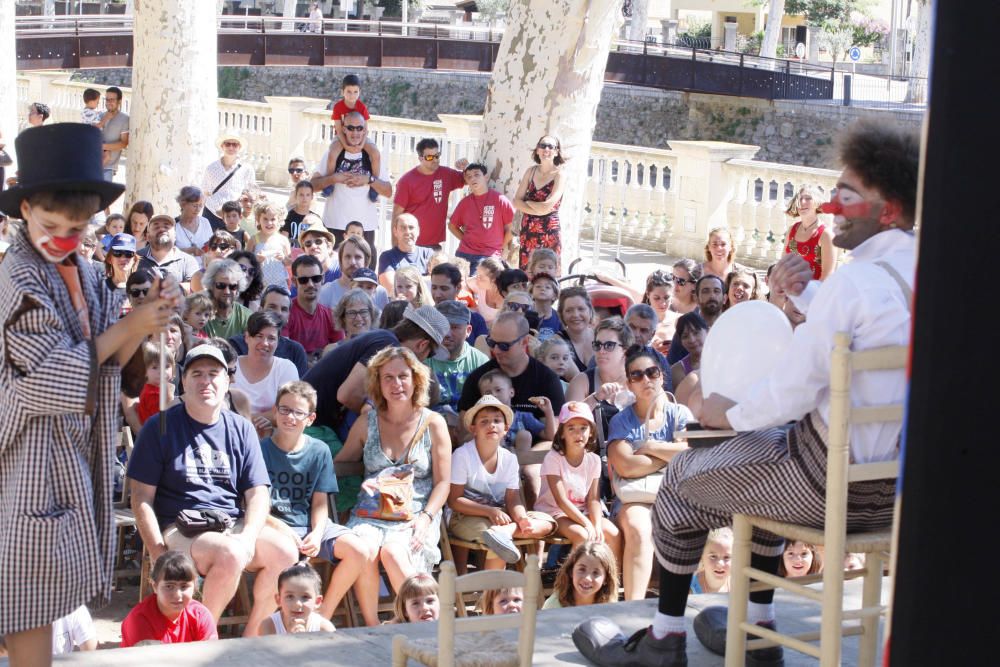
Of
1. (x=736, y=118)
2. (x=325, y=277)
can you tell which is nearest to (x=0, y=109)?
(x=325, y=277)

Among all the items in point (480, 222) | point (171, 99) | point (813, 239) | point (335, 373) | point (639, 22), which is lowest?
point (335, 373)

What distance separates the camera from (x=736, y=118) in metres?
37.5

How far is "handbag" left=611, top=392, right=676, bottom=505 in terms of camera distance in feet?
21.9

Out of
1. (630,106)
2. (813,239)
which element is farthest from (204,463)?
(630,106)

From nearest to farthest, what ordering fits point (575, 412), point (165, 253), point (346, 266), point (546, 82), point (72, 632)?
1. point (72, 632)
2. point (575, 412)
3. point (346, 266)
4. point (165, 253)
5. point (546, 82)

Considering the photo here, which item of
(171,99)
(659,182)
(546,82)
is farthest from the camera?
(659,182)

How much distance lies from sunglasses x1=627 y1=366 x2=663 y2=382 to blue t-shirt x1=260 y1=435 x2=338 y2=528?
156 cm

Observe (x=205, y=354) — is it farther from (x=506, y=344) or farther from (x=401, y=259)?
(x=401, y=259)

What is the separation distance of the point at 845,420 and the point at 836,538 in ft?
1.03

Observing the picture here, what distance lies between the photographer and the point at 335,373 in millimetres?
6926

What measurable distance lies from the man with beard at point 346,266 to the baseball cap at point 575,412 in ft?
8.34

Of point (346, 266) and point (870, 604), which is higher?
point (346, 266)

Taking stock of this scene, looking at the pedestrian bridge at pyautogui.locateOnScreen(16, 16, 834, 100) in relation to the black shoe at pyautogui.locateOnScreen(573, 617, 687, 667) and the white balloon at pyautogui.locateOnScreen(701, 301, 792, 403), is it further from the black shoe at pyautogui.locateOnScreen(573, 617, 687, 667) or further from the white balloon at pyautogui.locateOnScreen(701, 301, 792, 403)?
the white balloon at pyautogui.locateOnScreen(701, 301, 792, 403)

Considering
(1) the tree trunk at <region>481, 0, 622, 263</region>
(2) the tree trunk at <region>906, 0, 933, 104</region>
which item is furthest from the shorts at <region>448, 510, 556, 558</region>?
(2) the tree trunk at <region>906, 0, 933, 104</region>
